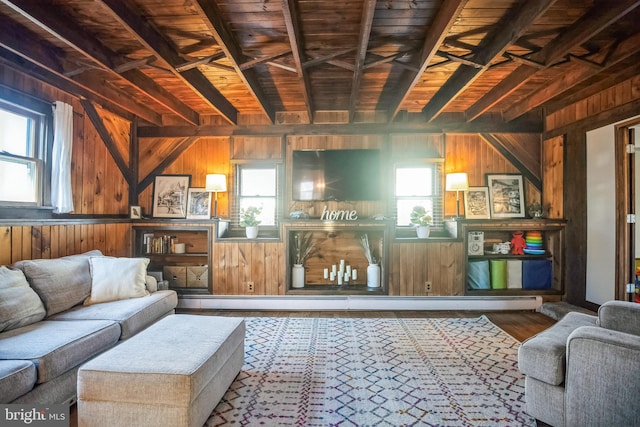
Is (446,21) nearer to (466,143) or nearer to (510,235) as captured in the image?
(466,143)

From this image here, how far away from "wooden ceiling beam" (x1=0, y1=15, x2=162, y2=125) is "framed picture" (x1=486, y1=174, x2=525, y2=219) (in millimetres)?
5009

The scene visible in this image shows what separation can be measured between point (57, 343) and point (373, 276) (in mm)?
3346

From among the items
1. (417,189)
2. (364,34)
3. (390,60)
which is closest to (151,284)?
(364,34)

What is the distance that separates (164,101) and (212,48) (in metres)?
1.32

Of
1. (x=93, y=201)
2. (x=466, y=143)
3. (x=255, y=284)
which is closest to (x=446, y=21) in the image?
Answer: (x=466, y=143)

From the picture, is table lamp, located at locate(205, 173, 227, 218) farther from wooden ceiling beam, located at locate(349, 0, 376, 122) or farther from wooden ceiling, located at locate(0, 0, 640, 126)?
wooden ceiling beam, located at locate(349, 0, 376, 122)

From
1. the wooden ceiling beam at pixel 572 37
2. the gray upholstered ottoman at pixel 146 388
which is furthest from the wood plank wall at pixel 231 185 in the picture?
the gray upholstered ottoman at pixel 146 388

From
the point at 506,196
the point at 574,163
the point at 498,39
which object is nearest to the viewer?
the point at 498,39

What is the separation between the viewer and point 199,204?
4.67 m

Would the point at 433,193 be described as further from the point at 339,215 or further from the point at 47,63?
the point at 47,63

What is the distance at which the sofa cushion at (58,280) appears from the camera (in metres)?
2.50

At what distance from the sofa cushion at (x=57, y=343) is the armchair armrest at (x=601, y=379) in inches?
115

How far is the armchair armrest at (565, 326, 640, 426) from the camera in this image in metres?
1.49

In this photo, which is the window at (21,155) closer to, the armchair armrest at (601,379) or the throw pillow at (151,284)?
the throw pillow at (151,284)
